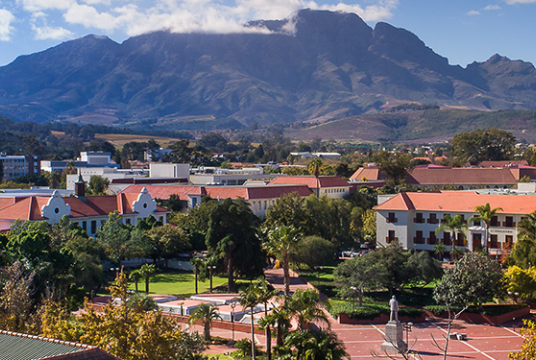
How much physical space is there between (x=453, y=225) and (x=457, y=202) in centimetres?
524

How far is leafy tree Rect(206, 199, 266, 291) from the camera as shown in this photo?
1880 inches

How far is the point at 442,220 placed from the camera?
6159 centimetres

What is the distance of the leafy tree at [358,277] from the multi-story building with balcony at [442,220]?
17584mm

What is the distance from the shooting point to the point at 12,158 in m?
162

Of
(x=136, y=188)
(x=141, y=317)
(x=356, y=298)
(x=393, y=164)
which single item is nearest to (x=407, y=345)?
(x=356, y=298)

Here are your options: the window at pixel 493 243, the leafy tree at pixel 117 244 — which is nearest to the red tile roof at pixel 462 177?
the window at pixel 493 243

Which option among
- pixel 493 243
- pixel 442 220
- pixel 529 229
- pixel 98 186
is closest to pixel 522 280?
pixel 529 229

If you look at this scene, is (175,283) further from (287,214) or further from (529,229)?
(529,229)

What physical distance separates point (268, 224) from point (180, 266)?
9.40 m

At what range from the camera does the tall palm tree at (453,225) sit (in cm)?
5775

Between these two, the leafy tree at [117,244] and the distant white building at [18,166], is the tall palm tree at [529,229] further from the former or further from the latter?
the distant white building at [18,166]

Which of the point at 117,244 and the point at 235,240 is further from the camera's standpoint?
the point at 117,244

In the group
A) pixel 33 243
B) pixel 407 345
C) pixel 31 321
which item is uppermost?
pixel 33 243

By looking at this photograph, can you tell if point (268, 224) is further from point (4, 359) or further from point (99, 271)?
point (4, 359)
